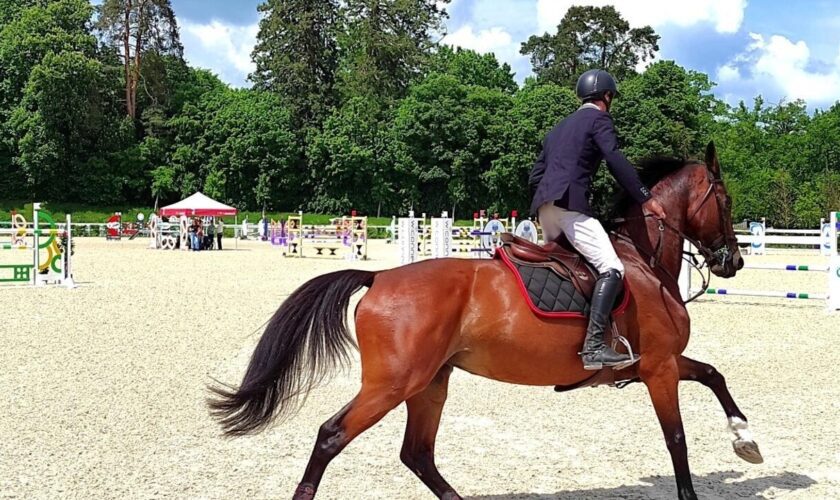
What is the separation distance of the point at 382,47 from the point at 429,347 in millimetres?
70175

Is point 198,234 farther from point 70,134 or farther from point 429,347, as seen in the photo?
point 429,347

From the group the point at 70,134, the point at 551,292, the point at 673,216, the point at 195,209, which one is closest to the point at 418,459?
the point at 551,292

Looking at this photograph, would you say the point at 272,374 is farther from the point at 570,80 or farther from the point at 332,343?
the point at 570,80

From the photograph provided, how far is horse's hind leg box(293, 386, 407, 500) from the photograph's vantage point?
428 cm

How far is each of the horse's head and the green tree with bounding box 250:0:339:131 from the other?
65.0 metres

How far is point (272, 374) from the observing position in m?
4.68

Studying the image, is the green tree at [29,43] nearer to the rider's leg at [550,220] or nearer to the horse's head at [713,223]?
the rider's leg at [550,220]

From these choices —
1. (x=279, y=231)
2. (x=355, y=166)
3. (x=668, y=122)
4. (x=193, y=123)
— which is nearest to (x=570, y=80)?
(x=668, y=122)

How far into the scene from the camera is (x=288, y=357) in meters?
4.70

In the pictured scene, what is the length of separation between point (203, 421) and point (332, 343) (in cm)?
292

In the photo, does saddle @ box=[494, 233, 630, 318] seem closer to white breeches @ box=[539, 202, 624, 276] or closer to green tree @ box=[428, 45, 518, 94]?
white breeches @ box=[539, 202, 624, 276]

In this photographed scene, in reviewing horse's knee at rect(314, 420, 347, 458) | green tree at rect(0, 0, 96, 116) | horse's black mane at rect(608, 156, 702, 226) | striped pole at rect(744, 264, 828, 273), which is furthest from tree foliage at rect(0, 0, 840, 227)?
horse's knee at rect(314, 420, 347, 458)

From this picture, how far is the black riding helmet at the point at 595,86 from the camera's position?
5035 millimetres

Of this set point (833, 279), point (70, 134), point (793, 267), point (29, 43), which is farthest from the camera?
point (70, 134)
